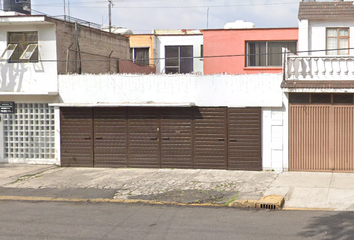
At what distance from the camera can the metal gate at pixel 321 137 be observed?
14.4m

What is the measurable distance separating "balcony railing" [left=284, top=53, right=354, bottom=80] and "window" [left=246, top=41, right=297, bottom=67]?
26.3ft

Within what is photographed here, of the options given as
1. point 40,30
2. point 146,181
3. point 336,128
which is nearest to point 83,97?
point 40,30

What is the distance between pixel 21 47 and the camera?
17.1 meters

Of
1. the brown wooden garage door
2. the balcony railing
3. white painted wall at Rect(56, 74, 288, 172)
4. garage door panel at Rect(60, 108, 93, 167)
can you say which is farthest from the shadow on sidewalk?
garage door panel at Rect(60, 108, 93, 167)

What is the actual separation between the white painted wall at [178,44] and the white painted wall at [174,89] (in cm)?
1210

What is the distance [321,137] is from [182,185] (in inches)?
189

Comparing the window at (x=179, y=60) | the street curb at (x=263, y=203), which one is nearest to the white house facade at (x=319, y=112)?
the street curb at (x=263, y=203)

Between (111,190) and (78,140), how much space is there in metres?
A: 4.34

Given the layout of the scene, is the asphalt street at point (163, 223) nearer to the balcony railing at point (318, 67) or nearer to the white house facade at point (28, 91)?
the balcony railing at point (318, 67)

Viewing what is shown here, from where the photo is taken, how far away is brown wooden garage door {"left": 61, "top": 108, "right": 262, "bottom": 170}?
15.2m

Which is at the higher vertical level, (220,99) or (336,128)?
(220,99)

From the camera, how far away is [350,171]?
14359 millimetres

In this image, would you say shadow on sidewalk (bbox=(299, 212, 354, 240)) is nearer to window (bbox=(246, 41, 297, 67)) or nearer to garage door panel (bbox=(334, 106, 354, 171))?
garage door panel (bbox=(334, 106, 354, 171))

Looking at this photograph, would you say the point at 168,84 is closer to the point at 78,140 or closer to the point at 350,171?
the point at 78,140
